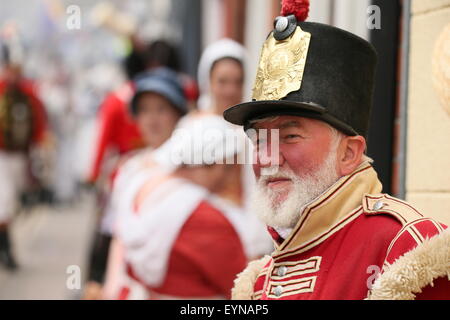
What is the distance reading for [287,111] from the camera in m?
2.38

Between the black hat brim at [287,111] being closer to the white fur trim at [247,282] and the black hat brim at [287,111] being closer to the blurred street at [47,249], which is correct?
the white fur trim at [247,282]

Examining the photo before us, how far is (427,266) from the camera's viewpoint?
6.82ft

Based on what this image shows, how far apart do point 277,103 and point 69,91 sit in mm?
16301

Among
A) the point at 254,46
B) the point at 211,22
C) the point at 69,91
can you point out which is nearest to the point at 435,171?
the point at 254,46

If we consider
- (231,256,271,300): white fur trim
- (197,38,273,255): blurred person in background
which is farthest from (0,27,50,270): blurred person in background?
(231,256,271,300): white fur trim

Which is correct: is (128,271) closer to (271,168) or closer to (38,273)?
(271,168)

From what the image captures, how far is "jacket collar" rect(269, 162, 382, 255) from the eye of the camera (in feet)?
7.71

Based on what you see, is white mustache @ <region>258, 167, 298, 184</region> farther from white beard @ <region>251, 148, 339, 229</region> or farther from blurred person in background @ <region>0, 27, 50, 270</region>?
blurred person in background @ <region>0, 27, 50, 270</region>

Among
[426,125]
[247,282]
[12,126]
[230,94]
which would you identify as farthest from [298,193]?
[12,126]

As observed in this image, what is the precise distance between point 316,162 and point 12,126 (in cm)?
727

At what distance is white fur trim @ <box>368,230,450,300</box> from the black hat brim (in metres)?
0.42

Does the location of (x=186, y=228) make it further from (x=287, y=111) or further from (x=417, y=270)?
(x=417, y=270)

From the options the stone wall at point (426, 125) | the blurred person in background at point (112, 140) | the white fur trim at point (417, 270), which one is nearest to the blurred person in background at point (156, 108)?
the blurred person in background at point (112, 140)

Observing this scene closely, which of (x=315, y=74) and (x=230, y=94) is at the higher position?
(x=230, y=94)
